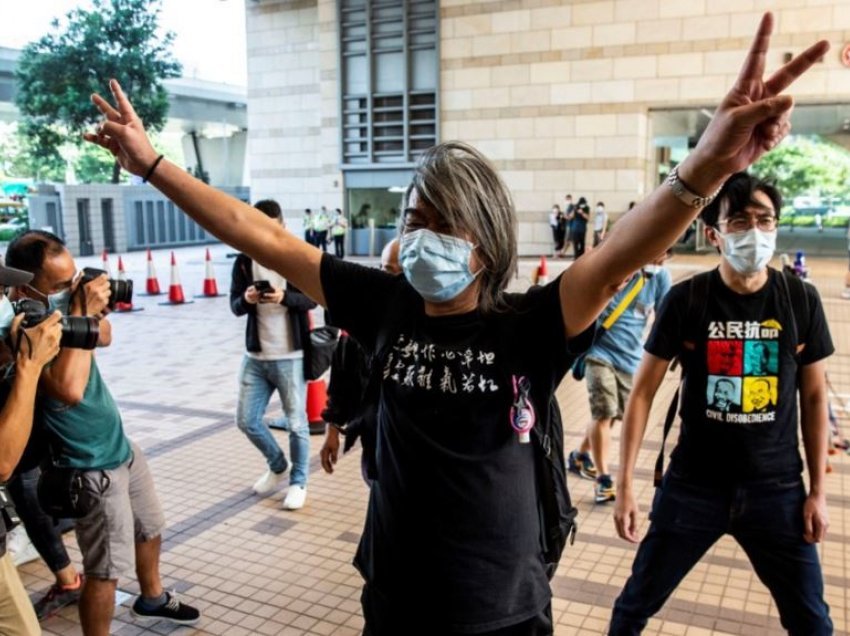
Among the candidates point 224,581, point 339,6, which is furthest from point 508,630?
point 339,6

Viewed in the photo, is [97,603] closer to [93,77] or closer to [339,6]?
[339,6]

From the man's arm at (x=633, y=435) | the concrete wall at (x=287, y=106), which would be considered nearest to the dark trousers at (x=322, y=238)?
the concrete wall at (x=287, y=106)

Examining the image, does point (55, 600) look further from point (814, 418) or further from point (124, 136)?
point (814, 418)

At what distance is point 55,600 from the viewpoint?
3.39 meters

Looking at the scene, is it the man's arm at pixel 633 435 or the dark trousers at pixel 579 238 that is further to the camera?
the dark trousers at pixel 579 238

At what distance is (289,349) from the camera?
4.42 meters

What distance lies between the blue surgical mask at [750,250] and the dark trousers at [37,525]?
9.89 ft

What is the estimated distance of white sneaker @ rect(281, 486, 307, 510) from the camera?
443 centimetres

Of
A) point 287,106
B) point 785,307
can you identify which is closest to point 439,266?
point 785,307

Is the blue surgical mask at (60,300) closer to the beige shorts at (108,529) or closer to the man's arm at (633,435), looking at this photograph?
the beige shorts at (108,529)

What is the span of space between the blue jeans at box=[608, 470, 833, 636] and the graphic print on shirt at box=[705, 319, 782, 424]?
22cm

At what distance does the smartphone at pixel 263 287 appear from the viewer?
4199mm

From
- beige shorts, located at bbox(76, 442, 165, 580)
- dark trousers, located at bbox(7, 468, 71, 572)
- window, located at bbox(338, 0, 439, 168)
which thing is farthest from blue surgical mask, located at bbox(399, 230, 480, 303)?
window, located at bbox(338, 0, 439, 168)

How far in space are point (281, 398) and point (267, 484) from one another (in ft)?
2.10
